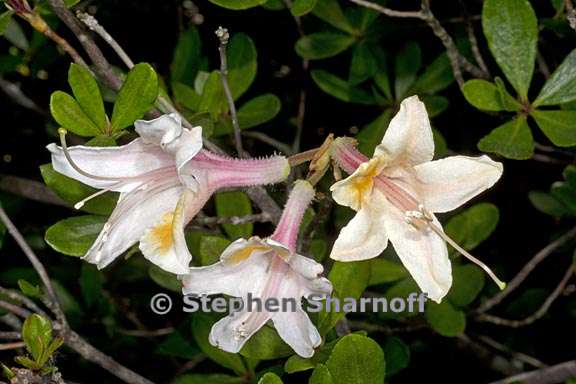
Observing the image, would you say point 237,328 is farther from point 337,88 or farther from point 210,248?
point 337,88

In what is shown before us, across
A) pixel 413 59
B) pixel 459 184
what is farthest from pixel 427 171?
pixel 413 59

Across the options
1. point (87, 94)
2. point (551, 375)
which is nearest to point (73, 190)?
point (87, 94)

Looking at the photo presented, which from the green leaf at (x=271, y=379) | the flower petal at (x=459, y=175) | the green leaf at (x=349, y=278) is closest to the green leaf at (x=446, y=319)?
the green leaf at (x=349, y=278)

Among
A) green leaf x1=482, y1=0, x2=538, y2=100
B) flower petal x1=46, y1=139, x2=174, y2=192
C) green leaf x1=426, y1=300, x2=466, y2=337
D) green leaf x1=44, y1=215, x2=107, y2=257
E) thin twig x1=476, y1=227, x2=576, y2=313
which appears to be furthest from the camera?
thin twig x1=476, y1=227, x2=576, y2=313

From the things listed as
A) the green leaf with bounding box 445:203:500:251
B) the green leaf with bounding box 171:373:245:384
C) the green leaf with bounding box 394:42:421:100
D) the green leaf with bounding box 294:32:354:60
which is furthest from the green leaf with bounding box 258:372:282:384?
the green leaf with bounding box 394:42:421:100

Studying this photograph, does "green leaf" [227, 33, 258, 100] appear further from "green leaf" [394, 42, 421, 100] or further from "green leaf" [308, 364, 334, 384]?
"green leaf" [308, 364, 334, 384]

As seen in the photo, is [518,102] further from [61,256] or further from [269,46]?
[61,256]
